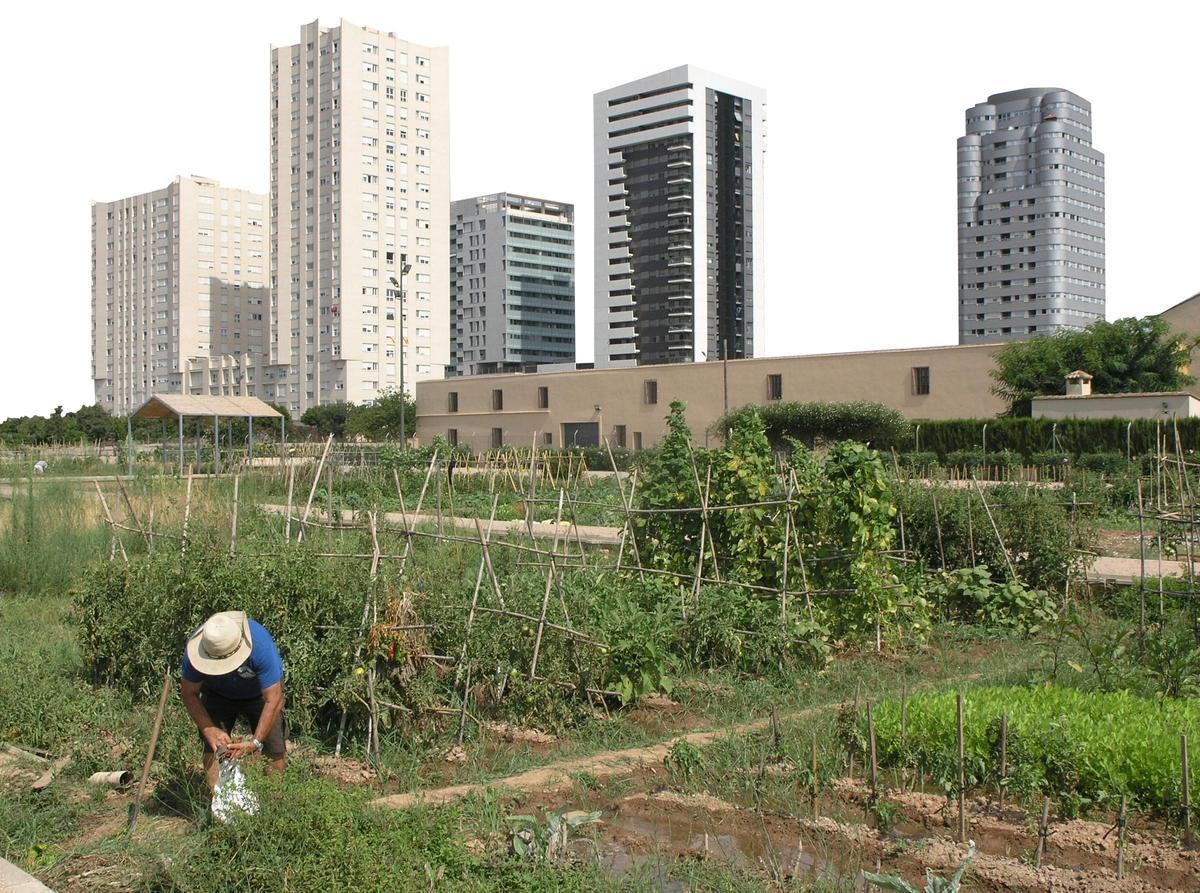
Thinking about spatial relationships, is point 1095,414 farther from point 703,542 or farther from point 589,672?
point 589,672

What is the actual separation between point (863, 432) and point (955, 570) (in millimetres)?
31848

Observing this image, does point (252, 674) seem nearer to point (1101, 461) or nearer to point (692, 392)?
point (1101, 461)

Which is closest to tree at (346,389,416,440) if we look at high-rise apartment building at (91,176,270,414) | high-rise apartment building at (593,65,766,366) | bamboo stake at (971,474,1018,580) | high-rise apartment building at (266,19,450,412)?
high-rise apartment building at (266,19,450,412)

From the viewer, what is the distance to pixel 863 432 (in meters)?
42.1

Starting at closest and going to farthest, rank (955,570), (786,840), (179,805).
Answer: (786,840) → (179,805) → (955,570)

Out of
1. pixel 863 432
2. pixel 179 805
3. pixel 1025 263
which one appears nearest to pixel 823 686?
pixel 179 805

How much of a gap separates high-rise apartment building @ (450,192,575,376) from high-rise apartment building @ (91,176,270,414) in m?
21.1

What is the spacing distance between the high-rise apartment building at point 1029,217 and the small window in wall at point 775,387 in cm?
6731

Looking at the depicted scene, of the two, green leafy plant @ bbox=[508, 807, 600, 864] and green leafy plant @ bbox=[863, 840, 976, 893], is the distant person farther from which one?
green leafy plant @ bbox=[863, 840, 976, 893]

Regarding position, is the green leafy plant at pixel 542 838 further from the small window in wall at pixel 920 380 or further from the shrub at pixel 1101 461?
the small window in wall at pixel 920 380

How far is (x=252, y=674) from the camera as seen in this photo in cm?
519

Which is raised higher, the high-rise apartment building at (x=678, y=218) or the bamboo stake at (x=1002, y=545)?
the high-rise apartment building at (x=678, y=218)

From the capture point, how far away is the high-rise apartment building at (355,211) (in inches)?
3255

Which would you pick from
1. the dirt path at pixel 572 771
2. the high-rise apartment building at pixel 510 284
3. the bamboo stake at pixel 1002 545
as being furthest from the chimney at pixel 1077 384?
the high-rise apartment building at pixel 510 284
